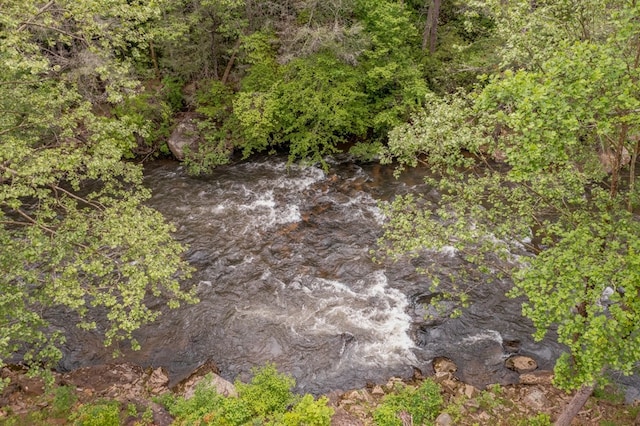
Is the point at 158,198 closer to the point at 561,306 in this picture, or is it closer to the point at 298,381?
the point at 298,381

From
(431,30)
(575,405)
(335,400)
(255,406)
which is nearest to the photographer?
(575,405)

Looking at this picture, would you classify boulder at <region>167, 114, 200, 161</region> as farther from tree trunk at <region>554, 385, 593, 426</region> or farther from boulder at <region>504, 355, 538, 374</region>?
tree trunk at <region>554, 385, 593, 426</region>

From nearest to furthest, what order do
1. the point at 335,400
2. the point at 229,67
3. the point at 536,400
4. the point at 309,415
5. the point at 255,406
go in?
the point at 309,415 → the point at 255,406 → the point at 536,400 → the point at 335,400 → the point at 229,67

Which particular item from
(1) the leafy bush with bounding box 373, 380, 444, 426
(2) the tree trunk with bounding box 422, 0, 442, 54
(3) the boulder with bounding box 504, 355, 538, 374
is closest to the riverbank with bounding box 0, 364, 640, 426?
(1) the leafy bush with bounding box 373, 380, 444, 426

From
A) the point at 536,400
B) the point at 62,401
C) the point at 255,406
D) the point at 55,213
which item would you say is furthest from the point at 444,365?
the point at 55,213

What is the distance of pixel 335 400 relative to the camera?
12.5m

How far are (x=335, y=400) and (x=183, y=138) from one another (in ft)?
59.2

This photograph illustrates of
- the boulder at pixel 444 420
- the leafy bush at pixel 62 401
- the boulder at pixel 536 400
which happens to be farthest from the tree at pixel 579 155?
the leafy bush at pixel 62 401

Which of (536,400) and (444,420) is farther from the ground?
(444,420)

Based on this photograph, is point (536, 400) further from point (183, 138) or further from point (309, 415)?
point (183, 138)

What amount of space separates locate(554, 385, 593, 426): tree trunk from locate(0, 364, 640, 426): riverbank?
0.67 meters

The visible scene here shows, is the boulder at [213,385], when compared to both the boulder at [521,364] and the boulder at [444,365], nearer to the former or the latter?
the boulder at [444,365]

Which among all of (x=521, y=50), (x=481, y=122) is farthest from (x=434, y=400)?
(x=521, y=50)

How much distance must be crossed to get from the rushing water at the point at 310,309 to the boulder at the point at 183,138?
3715 millimetres
